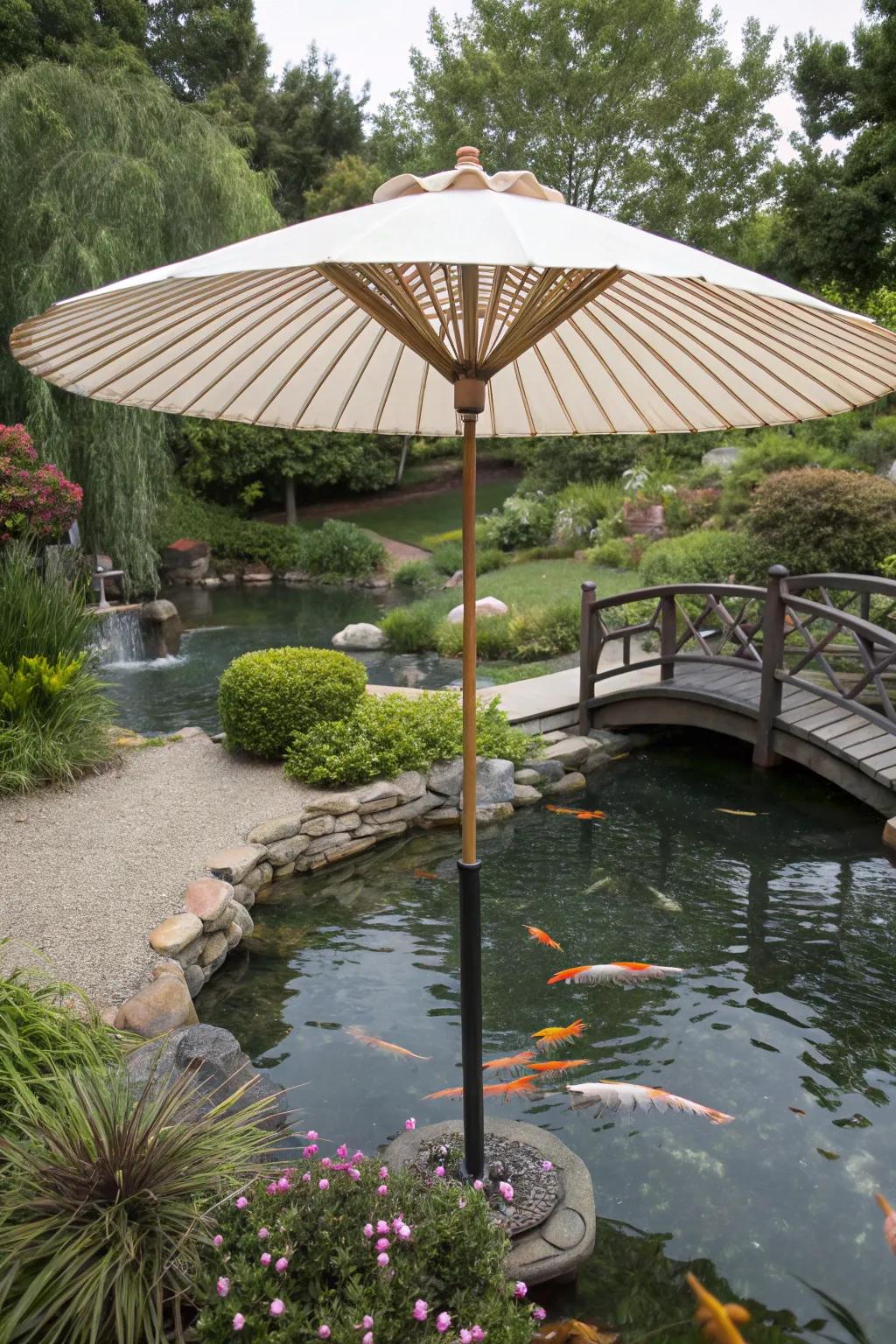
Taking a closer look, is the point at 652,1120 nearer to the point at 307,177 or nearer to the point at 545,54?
the point at 545,54

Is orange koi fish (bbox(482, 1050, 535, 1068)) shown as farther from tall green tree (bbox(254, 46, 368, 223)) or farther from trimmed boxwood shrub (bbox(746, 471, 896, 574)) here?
tall green tree (bbox(254, 46, 368, 223))

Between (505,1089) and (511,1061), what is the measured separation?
18 cm

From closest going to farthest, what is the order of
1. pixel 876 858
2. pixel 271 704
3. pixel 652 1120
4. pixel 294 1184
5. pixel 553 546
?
1. pixel 294 1184
2. pixel 652 1120
3. pixel 876 858
4. pixel 271 704
5. pixel 553 546

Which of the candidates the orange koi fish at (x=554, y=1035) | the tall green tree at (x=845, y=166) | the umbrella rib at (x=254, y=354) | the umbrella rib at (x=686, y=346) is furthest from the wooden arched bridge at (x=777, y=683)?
the tall green tree at (x=845, y=166)

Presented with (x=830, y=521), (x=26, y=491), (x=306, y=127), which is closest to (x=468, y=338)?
(x=26, y=491)

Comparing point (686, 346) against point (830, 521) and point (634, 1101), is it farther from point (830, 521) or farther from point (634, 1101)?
point (830, 521)

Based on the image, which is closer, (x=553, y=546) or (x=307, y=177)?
(x=553, y=546)

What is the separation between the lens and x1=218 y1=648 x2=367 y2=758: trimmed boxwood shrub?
7.10m

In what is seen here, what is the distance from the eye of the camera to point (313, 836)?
20.5 feet

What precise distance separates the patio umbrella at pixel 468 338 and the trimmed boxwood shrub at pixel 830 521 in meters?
8.68

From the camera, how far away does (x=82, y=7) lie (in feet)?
59.5

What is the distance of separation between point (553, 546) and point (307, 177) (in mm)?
18930

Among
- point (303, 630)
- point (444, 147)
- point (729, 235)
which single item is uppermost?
point (444, 147)

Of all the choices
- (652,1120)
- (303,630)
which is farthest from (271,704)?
(303,630)
